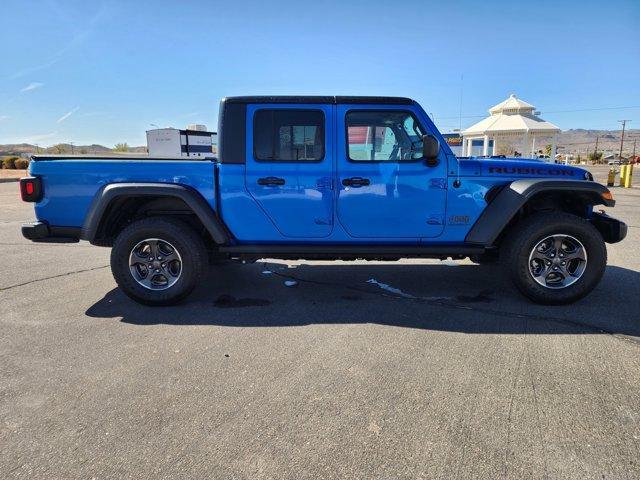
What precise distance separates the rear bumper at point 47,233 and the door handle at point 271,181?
6.29ft

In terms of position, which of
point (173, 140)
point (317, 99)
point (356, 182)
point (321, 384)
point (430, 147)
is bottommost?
point (321, 384)

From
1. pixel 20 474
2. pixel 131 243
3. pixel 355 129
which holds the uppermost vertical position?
pixel 355 129

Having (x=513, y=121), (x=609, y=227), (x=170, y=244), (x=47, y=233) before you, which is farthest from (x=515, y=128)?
(x=47, y=233)

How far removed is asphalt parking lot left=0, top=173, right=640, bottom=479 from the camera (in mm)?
2100

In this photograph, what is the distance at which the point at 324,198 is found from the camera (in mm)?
4160

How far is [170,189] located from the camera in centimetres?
404

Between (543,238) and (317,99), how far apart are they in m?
2.60

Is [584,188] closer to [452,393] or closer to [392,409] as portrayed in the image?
[452,393]

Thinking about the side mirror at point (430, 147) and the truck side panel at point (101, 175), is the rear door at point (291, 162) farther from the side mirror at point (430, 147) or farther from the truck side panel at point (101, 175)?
the side mirror at point (430, 147)

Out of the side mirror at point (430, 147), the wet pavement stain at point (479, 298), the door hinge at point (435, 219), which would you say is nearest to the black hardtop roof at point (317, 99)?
the side mirror at point (430, 147)

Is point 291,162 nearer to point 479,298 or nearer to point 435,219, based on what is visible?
point 435,219

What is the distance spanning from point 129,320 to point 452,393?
2938mm

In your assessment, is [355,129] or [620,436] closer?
[620,436]

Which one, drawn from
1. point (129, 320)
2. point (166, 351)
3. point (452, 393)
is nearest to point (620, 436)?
point (452, 393)
